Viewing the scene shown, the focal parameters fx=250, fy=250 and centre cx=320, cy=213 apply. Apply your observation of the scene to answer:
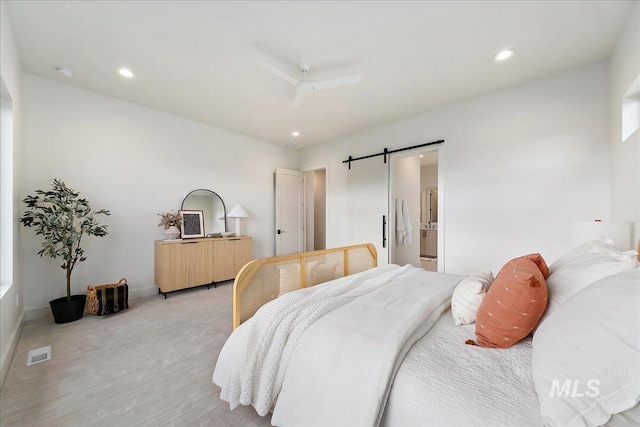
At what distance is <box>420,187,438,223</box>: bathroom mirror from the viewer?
24.1 ft

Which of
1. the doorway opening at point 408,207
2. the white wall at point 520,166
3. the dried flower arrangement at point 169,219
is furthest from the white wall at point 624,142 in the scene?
the dried flower arrangement at point 169,219

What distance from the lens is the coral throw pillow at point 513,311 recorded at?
1064 millimetres

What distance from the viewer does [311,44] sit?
228 centimetres

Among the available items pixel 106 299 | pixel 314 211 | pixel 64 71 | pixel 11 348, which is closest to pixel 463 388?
pixel 11 348

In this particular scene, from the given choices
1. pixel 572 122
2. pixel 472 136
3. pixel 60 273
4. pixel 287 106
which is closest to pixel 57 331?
pixel 60 273

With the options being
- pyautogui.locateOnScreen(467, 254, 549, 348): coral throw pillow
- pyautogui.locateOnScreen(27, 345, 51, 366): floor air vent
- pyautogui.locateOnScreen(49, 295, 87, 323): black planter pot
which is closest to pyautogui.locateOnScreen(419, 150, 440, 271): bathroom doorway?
pyautogui.locateOnScreen(467, 254, 549, 348): coral throw pillow

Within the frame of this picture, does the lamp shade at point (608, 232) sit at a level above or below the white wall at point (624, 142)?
below

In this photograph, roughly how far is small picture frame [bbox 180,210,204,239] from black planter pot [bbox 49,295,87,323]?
1.38 meters

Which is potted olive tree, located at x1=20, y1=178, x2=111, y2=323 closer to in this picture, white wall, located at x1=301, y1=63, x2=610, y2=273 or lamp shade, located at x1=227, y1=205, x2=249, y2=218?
lamp shade, located at x1=227, y1=205, x2=249, y2=218

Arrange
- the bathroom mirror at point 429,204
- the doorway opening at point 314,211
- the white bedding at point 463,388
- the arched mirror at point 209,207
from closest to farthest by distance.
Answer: the white bedding at point 463,388
the arched mirror at point 209,207
the doorway opening at point 314,211
the bathroom mirror at point 429,204

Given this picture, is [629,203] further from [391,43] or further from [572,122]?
[391,43]

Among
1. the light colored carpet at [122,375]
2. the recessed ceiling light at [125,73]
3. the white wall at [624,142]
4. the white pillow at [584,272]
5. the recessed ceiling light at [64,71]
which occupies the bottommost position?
the light colored carpet at [122,375]

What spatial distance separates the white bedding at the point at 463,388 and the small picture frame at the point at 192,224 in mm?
3791

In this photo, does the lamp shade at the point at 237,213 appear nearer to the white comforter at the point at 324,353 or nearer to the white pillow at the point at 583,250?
the white comforter at the point at 324,353
